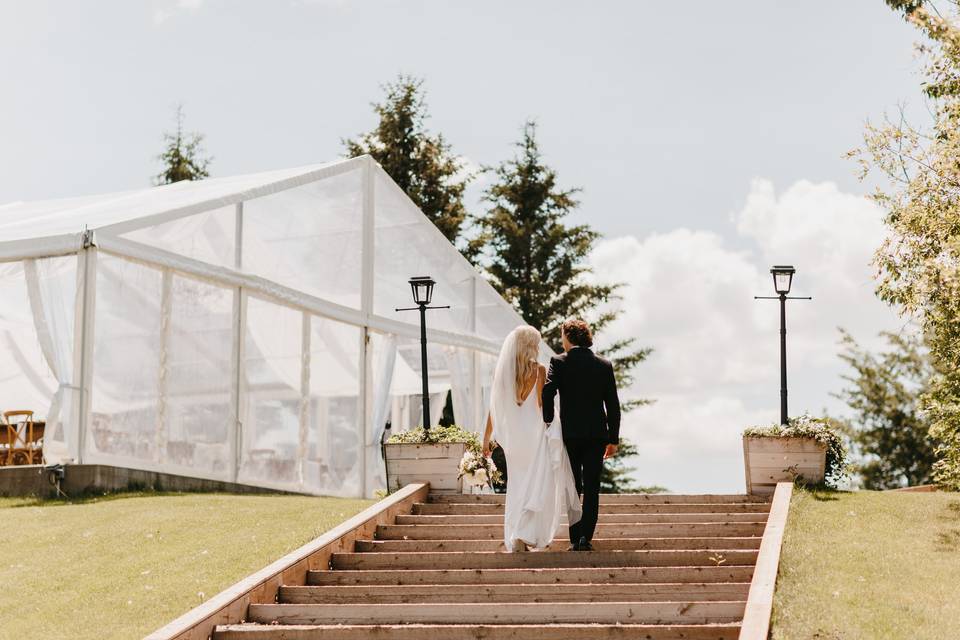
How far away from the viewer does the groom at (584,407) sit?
9953mm

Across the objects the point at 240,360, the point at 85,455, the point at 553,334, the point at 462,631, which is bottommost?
the point at 462,631

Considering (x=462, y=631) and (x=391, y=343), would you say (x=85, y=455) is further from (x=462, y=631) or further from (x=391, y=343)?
(x=462, y=631)

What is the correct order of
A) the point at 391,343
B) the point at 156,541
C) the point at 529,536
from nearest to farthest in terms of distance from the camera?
the point at 529,536, the point at 156,541, the point at 391,343

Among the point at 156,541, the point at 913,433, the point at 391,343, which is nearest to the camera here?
the point at 156,541

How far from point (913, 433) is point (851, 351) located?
10.1 feet

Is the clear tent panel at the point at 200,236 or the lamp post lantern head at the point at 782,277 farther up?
the clear tent panel at the point at 200,236

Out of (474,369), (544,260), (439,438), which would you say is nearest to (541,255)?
(544,260)

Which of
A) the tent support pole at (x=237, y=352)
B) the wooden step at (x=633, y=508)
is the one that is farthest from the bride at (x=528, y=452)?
the tent support pole at (x=237, y=352)

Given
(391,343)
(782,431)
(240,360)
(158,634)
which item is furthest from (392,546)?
(391,343)

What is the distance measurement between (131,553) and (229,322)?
6.90 metres

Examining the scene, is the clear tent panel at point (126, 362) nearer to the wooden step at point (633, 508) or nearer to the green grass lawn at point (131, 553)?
the green grass lawn at point (131, 553)

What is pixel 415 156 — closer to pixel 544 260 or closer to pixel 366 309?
pixel 544 260

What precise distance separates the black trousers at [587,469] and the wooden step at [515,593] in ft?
2.99

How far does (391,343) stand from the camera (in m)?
21.5
